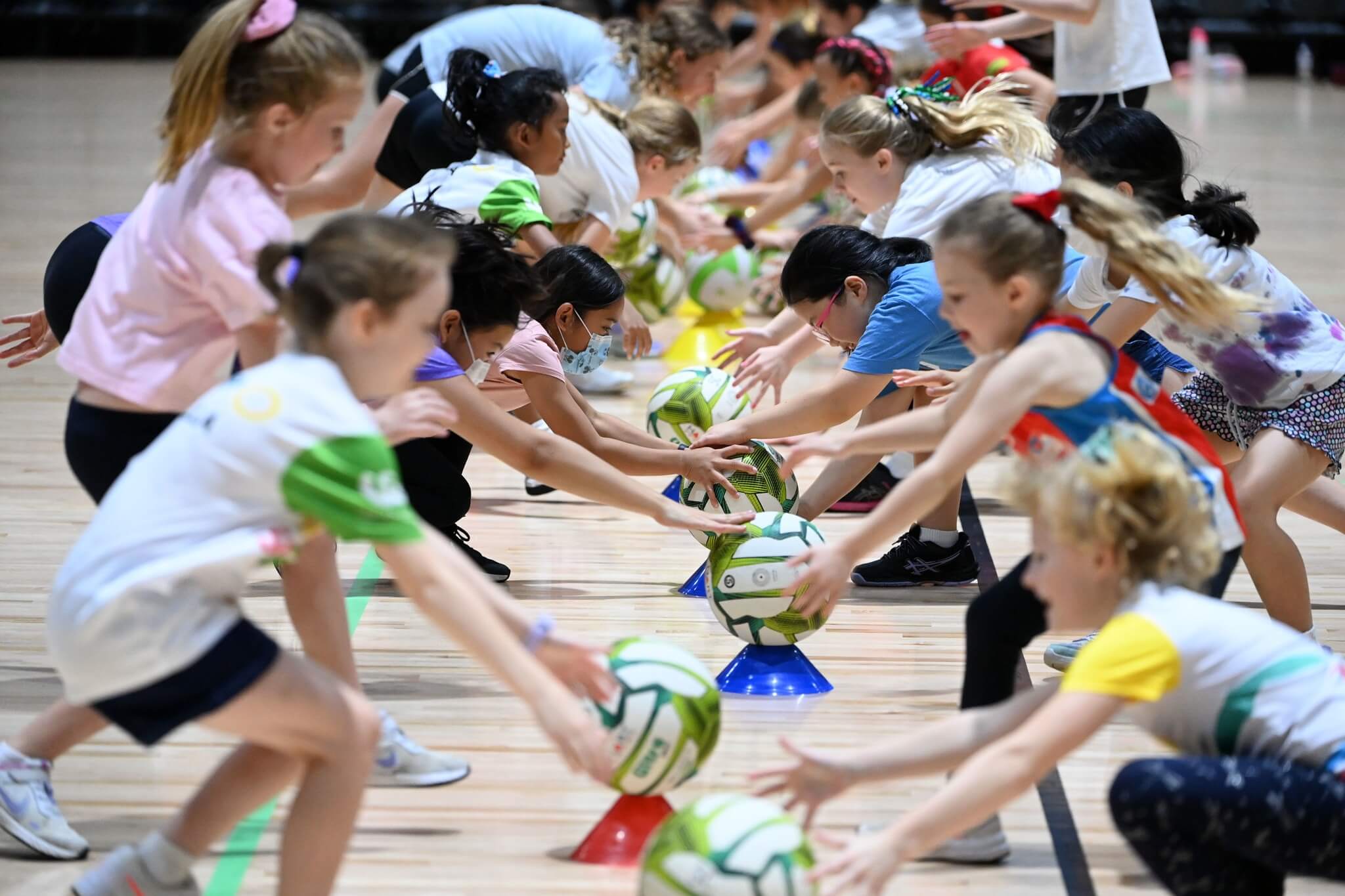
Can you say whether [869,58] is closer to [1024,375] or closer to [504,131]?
[504,131]

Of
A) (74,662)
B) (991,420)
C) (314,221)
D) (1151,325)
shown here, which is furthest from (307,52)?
(314,221)

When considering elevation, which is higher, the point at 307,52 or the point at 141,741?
the point at 307,52

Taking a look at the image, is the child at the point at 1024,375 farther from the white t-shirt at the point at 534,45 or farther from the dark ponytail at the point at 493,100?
the white t-shirt at the point at 534,45

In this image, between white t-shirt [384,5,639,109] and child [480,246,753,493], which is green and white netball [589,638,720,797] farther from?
white t-shirt [384,5,639,109]

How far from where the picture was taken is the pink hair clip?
2.90m

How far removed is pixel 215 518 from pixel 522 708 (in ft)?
4.75

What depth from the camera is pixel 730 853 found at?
2.43 m

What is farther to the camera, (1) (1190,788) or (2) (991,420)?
(2) (991,420)

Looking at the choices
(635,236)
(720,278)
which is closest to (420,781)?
(635,236)

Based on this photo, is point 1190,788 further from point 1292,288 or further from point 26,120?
point 26,120

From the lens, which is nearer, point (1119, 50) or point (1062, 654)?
point (1062, 654)

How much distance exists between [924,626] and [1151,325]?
1.13 metres

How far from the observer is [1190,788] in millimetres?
2371

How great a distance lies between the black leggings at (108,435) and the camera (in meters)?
2.95
